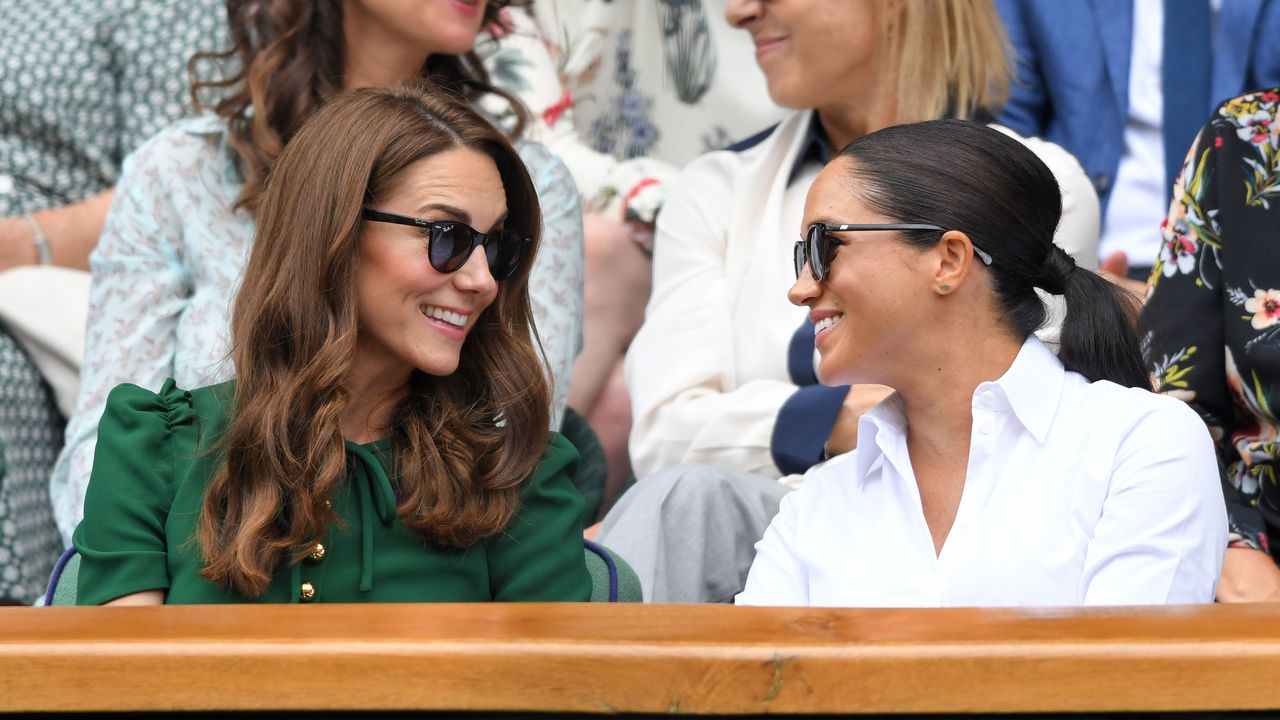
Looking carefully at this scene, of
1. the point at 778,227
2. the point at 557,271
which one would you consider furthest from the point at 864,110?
the point at 557,271

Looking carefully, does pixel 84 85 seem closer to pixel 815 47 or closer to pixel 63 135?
pixel 63 135

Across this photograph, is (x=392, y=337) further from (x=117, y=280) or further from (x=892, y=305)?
(x=117, y=280)

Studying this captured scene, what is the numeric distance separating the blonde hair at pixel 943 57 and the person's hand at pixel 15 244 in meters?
1.72

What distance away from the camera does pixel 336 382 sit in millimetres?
1926

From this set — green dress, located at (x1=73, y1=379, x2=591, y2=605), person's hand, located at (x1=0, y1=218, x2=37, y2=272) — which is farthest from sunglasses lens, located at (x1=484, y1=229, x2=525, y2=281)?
person's hand, located at (x1=0, y1=218, x2=37, y2=272)

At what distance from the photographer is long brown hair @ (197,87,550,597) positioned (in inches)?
72.9

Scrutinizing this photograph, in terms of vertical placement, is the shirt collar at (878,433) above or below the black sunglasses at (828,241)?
below

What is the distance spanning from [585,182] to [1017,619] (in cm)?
225

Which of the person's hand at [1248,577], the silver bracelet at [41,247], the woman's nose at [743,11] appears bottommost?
the silver bracelet at [41,247]

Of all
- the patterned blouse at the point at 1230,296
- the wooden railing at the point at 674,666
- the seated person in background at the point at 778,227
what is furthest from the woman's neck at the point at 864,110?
the wooden railing at the point at 674,666

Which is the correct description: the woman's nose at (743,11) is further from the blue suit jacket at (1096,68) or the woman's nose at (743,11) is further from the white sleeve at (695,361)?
the blue suit jacket at (1096,68)

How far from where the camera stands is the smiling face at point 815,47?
2.98 metres

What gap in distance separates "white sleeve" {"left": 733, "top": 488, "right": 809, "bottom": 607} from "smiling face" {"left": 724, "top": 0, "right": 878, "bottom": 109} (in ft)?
3.97

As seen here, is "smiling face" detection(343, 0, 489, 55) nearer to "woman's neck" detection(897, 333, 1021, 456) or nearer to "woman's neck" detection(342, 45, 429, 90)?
"woman's neck" detection(342, 45, 429, 90)
